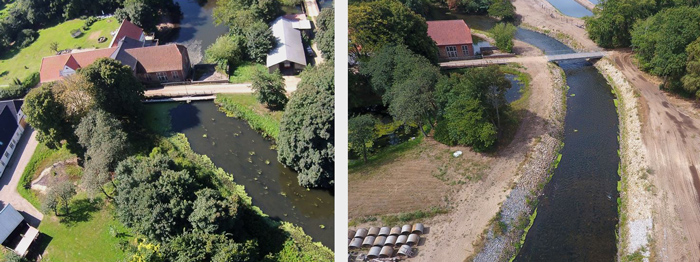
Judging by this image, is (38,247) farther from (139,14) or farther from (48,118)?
(139,14)

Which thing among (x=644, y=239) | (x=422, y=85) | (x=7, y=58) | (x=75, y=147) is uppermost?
(x=422, y=85)

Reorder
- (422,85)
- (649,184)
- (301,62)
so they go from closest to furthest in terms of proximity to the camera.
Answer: (649,184) → (422,85) → (301,62)

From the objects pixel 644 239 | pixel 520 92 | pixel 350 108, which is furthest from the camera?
pixel 520 92

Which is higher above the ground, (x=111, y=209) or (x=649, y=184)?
(x=649, y=184)

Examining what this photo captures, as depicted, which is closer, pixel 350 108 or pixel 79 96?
pixel 79 96

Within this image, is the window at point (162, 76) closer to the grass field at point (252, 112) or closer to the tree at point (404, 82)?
the grass field at point (252, 112)

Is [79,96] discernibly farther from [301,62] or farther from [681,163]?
[681,163]

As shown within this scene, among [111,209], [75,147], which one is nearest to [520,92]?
[111,209]

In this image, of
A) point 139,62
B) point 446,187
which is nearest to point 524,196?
point 446,187
